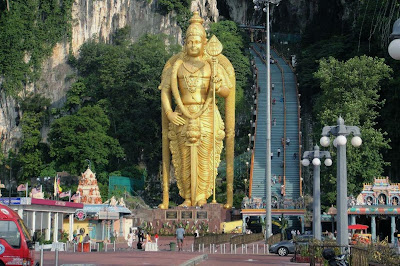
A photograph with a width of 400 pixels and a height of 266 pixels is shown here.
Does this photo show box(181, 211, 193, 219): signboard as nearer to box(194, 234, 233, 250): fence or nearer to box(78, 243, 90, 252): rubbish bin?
box(194, 234, 233, 250): fence

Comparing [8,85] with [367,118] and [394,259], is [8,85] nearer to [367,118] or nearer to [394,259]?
[367,118]

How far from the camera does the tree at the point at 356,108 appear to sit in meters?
44.1

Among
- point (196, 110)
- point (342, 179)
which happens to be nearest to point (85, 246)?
Result: point (342, 179)

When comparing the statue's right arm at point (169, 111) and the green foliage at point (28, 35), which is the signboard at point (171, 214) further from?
the green foliage at point (28, 35)

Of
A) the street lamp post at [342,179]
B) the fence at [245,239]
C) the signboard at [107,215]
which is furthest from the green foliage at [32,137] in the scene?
the street lamp post at [342,179]

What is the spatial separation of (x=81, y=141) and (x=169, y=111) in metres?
11.9

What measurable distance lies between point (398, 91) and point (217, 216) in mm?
14578

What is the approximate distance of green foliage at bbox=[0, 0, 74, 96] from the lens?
58.3 metres

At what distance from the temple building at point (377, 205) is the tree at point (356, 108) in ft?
7.72

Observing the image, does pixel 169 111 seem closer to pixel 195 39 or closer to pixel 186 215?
pixel 195 39

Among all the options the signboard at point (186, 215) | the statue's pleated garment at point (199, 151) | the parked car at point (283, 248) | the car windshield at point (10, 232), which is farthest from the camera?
the statue's pleated garment at point (199, 151)

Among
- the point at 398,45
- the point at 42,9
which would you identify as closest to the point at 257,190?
the point at 42,9

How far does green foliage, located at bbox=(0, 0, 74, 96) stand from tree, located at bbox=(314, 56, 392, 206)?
2176 centimetres

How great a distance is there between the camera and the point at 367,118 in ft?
151
